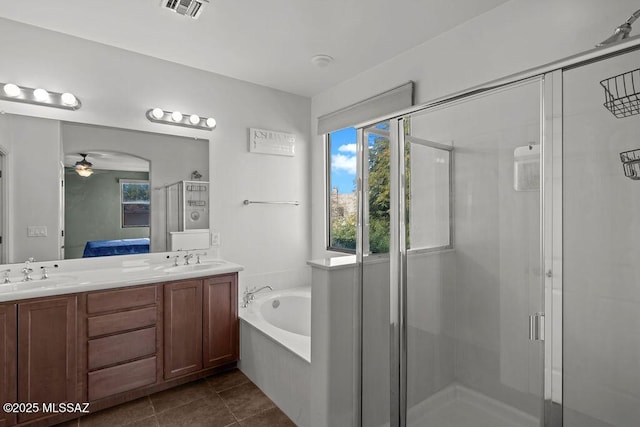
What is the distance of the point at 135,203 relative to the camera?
2.71 m

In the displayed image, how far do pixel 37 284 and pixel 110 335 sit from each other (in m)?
0.56

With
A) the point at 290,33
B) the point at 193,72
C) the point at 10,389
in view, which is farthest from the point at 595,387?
the point at 193,72

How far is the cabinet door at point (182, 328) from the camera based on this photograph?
243 centimetres

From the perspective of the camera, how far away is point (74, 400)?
82.4 inches

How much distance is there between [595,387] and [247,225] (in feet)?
9.22

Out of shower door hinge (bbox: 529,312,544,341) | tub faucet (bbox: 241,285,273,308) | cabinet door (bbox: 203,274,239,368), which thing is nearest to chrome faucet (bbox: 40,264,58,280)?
cabinet door (bbox: 203,274,239,368)

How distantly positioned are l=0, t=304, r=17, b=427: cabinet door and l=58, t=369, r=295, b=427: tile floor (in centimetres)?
34

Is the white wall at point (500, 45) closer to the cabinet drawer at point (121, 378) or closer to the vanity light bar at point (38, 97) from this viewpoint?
the vanity light bar at point (38, 97)

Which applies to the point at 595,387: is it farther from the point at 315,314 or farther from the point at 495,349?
the point at 315,314

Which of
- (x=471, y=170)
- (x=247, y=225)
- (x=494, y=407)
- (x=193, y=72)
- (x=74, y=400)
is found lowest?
(x=74, y=400)

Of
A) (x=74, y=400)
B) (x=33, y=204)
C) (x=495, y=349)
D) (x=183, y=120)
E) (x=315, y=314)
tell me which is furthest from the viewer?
(x=183, y=120)

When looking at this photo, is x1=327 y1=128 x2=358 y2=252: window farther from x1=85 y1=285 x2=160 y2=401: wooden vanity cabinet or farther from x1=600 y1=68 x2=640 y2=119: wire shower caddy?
x1=600 y1=68 x2=640 y2=119: wire shower caddy

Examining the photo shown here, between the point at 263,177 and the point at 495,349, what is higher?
the point at 263,177

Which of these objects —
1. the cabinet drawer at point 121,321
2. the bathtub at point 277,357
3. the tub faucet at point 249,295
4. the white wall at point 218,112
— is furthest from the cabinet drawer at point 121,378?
the white wall at point 218,112
